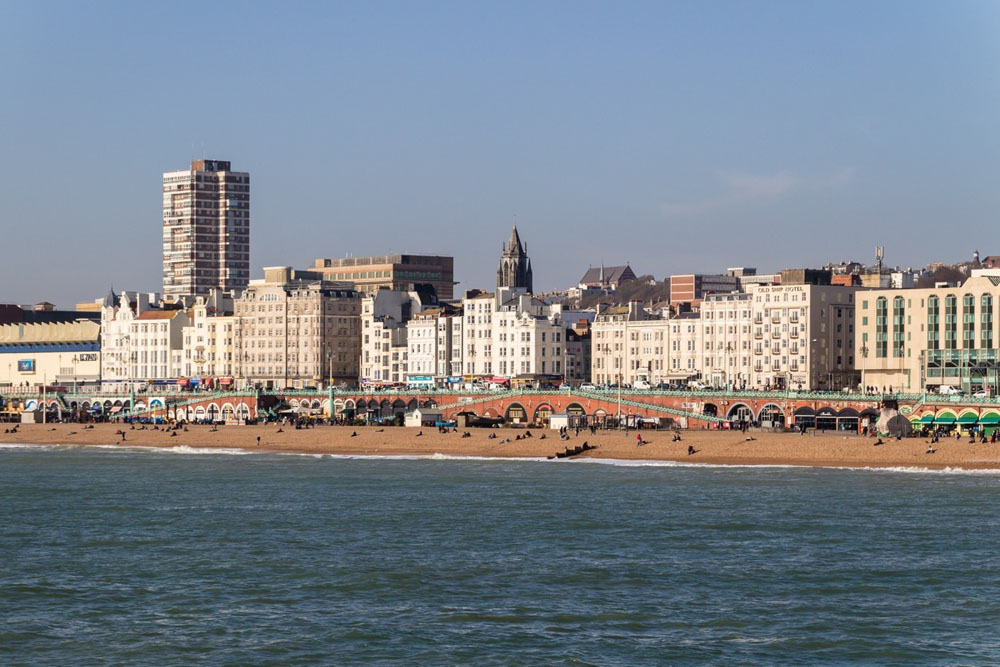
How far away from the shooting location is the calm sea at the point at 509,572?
43.6 metres

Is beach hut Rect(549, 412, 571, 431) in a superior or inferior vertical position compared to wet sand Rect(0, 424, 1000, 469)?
superior

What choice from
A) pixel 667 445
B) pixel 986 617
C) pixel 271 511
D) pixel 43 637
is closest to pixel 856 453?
pixel 667 445

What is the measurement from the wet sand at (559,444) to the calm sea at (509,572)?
10.2m

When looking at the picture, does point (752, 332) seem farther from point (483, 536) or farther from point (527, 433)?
point (483, 536)

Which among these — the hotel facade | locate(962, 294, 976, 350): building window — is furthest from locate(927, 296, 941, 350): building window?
locate(962, 294, 976, 350): building window

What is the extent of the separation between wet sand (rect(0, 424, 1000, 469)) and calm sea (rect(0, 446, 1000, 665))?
33.6 ft

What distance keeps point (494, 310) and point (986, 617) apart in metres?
141

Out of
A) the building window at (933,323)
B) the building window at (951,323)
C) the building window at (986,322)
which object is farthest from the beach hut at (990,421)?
the building window at (933,323)

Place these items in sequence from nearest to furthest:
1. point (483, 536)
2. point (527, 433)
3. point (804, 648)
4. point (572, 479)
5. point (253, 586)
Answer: point (804, 648)
point (253, 586)
point (483, 536)
point (572, 479)
point (527, 433)

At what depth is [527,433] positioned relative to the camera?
123 m

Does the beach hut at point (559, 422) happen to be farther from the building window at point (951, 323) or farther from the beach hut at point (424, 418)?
the building window at point (951, 323)

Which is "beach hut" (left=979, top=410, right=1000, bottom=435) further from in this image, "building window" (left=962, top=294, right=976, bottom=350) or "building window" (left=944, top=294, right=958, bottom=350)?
"building window" (left=944, top=294, right=958, bottom=350)

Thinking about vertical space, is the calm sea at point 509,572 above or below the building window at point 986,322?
below

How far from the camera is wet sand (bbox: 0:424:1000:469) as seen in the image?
9919 centimetres
